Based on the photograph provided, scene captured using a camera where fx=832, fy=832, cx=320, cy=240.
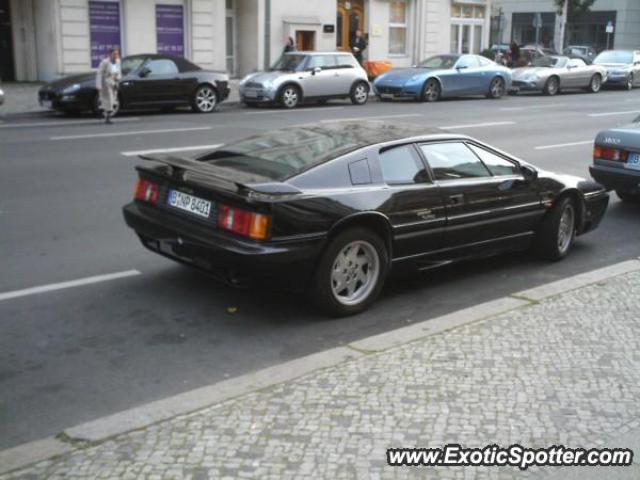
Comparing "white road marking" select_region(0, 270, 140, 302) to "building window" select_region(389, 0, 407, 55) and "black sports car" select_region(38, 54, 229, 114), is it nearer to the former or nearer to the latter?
"black sports car" select_region(38, 54, 229, 114)

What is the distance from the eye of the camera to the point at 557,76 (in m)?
31.7

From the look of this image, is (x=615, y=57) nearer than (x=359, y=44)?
No

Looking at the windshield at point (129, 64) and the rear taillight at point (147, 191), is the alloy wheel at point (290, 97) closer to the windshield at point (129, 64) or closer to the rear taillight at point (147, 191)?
the windshield at point (129, 64)

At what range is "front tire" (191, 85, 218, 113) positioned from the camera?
21250 mm

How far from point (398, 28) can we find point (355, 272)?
31455mm

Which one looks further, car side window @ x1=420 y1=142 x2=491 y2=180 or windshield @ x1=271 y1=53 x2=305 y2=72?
windshield @ x1=271 y1=53 x2=305 y2=72

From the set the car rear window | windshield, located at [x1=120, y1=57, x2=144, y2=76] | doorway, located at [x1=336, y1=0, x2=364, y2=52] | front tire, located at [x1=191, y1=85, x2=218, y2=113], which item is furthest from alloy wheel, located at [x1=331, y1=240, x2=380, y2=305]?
doorway, located at [x1=336, y1=0, x2=364, y2=52]

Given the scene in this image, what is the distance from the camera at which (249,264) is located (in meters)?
5.76

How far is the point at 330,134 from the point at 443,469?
366 centimetres

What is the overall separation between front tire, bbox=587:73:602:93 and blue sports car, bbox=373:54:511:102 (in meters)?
6.58

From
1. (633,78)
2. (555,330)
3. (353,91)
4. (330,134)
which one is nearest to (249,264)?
(330,134)

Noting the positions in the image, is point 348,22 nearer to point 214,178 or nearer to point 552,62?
point 552,62

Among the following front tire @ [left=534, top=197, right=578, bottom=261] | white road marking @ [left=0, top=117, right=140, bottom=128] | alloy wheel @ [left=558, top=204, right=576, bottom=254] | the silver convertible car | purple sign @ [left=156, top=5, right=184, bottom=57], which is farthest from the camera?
the silver convertible car

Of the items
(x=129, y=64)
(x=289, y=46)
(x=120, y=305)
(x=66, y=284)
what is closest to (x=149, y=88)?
(x=129, y=64)
